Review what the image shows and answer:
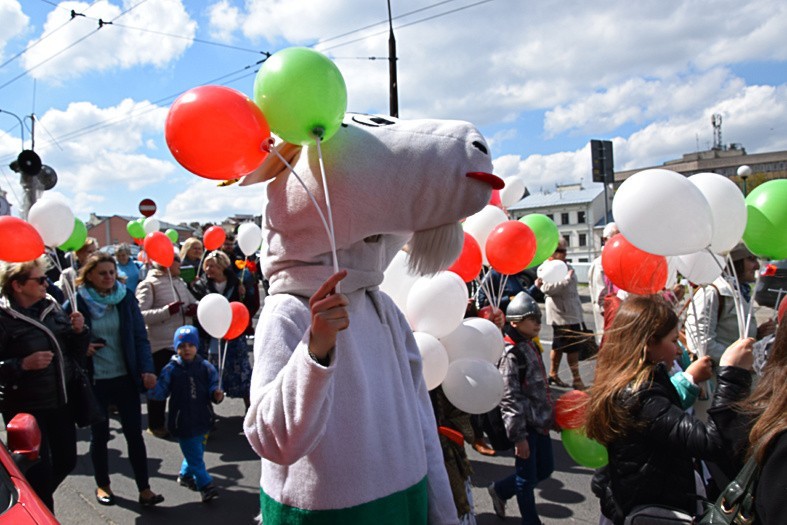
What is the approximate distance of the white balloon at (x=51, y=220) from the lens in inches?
205

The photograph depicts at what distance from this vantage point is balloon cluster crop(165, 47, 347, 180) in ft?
4.94

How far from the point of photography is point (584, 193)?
51.2 metres

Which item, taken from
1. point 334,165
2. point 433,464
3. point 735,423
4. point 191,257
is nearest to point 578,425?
point 735,423

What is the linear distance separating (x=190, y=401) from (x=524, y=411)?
2.54 m

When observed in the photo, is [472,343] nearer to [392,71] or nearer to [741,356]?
[741,356]

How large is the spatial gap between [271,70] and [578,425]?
2438 mm

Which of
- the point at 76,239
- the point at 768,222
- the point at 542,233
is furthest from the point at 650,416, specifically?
the point at 76,239

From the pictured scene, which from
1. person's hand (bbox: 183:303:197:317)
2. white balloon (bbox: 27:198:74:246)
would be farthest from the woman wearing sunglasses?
person's hand (bbox: 183:303:197:317)

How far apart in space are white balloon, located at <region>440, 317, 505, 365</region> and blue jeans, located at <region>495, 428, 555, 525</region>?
30.5 inches

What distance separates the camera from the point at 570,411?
3285 millimetres

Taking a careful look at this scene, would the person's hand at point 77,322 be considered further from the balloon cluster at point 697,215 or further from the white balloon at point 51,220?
the balloon cluster at point 697,215

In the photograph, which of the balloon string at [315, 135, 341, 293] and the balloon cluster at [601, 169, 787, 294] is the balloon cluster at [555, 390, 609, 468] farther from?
the balloon string at [315, 135, 341, 293]

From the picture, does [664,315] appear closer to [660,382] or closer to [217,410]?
[660,382]

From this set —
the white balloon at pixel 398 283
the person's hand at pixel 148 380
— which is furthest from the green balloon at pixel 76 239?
the white balloon at pixel 398 283
